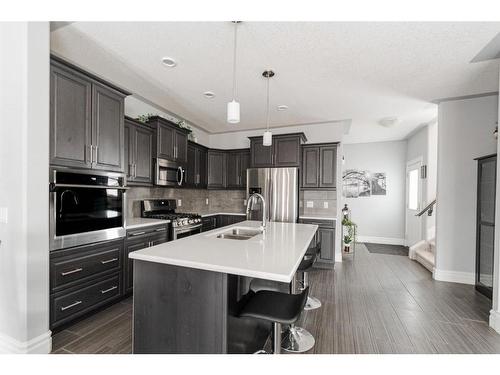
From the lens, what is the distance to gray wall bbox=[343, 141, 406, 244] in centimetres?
616

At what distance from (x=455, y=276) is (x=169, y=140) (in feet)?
15.5

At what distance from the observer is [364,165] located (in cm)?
649

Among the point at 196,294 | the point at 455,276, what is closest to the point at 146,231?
the point at 196,294

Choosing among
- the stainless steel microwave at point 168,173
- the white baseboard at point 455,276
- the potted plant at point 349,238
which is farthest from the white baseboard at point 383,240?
the stainless steel microwave at point 168,173

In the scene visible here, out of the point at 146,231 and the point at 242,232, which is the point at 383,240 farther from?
the point at 146,231

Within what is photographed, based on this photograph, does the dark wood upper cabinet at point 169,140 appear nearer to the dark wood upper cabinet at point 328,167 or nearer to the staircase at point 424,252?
the dark wood upper cabinet at point 328,167

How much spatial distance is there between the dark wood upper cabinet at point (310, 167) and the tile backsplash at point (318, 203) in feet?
1.40

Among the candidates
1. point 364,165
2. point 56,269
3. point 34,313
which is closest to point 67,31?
point 56,269

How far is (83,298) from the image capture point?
2.19 metres

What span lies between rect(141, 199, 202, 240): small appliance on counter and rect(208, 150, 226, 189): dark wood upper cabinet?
3.51 feet

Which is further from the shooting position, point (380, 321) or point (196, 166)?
point (196, 166)

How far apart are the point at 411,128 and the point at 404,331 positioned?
4464 millimetres

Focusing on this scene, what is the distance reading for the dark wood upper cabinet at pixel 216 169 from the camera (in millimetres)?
5008

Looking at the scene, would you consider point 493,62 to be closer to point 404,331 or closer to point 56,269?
point 404,331
